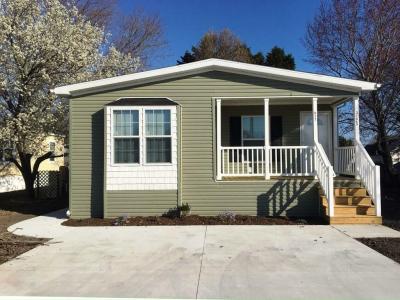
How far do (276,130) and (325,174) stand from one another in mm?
3481

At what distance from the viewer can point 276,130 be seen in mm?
14219

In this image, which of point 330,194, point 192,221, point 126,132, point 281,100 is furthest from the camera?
point 281,100

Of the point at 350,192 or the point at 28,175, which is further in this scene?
the point at 28,175

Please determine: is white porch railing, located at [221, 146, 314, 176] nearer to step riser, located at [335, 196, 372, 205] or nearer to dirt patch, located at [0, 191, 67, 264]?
step riser, located at [335, 196, 372, 205]

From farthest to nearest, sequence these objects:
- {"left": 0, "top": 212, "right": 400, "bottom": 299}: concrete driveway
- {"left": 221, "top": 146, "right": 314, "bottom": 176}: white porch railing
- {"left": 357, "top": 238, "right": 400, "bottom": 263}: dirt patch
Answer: {"left": 221, "top": 146, "right": 314, "bottom": 176}: white porch railing < {"left": 357, "top": 238, "right": 400, "bottom": 263}: dirt patch < {"left": 0, "top": 212, "right": 400, "bottom": 299}: concrete driveway

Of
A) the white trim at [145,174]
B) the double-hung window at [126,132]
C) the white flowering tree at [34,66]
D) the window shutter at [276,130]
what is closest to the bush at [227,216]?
the white trim at [145,174]

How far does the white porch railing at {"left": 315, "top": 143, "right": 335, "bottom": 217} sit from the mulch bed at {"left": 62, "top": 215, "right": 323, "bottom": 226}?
2.21ft

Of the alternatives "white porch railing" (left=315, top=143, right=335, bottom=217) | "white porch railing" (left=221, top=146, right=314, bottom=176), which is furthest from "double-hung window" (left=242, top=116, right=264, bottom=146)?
"white porch railing" (left=315, top=143, right=335, bottom=217)

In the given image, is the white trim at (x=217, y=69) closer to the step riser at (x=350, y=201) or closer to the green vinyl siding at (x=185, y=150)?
the green vinyl siding at (x=185, y=150)

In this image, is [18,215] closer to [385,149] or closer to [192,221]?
[192,221]

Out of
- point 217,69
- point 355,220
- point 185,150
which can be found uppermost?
point 217,69

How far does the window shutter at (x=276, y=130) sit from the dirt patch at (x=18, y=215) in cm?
728

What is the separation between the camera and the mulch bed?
1117 centimetres

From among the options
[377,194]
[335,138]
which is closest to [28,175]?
[335,138]
